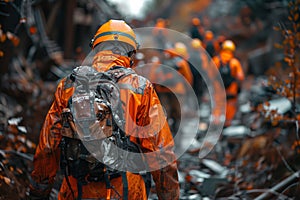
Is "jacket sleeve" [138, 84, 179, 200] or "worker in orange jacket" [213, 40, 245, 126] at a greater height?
"worker in orange jacket" [213, 40, 245, 126]

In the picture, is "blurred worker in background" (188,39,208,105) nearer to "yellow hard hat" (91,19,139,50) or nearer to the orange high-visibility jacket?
the orange high-visibility jacket

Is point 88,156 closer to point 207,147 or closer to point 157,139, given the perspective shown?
point 157,139

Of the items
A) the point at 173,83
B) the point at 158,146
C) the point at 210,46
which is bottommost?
the point at 158,146

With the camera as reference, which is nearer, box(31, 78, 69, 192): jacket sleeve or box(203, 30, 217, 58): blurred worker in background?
box(31, 78, 69, 192): jacket sleeve

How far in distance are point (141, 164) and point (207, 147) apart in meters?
6.75

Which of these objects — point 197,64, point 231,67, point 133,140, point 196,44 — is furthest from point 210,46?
point 133,140

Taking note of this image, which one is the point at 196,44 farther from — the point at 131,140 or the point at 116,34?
the point at 131,140

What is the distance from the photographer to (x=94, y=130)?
3.26m

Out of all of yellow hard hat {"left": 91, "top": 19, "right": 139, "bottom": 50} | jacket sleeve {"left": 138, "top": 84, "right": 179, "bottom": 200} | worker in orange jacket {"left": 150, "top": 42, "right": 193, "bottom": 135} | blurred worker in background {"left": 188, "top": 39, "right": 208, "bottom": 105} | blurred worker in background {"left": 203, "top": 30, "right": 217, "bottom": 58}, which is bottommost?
jacket sleeve {"left": 138, "top": 84, "right": 179, "bottom": 200}

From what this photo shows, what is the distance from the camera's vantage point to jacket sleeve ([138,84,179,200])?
3.50m

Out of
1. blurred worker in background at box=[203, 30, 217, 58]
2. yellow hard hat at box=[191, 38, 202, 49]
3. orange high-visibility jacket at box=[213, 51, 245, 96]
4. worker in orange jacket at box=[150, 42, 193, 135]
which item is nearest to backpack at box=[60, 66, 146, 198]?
worker in orange jacket at box=[150, 42, 193, 135]

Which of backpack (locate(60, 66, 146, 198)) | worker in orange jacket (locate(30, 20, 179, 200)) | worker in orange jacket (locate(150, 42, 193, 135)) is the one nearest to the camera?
backpack (locate(60, 66, 146, 198))

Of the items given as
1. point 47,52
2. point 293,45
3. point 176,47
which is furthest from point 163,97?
point 293,45

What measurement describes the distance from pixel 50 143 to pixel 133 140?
646mm
